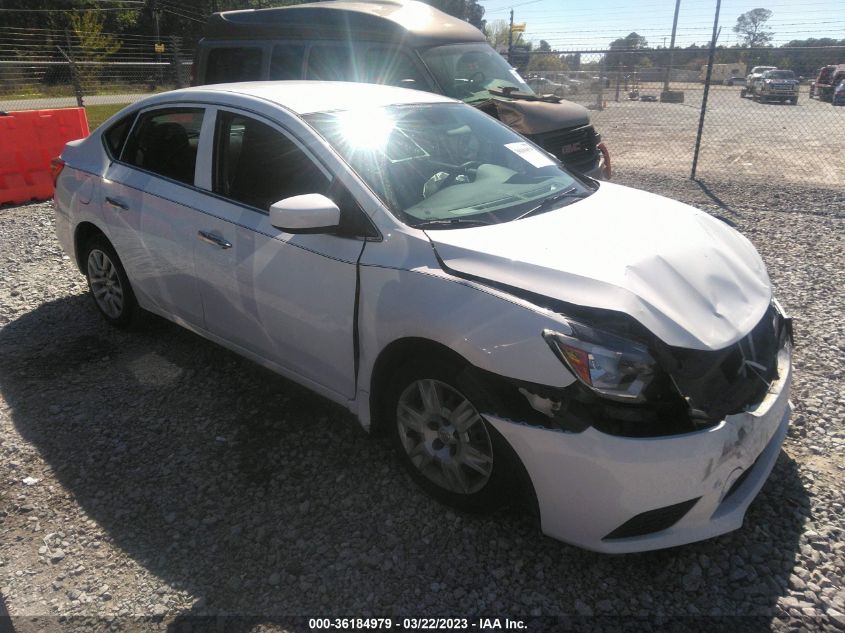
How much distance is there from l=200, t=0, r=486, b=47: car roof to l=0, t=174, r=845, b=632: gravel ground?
4662mm

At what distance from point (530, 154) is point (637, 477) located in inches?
84.9

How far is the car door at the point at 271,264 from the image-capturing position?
9.76ft

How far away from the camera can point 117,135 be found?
436cm

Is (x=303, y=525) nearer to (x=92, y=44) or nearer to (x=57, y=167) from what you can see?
(x=57, y=167)

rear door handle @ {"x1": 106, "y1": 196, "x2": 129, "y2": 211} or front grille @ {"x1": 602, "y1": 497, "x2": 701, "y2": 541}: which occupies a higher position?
rear door handle @ {"x1": 106, "y1": 196, "x2": 129, "y2": 211}

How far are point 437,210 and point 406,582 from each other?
1.57 m

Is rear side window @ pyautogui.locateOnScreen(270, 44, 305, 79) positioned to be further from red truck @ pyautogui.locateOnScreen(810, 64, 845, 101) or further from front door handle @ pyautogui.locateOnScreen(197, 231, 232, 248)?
red truck @ pyautogui.locateOnScreen(810, 64, 845, 101)

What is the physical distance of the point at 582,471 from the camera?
7.43 ft

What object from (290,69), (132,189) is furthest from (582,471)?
(290,69)

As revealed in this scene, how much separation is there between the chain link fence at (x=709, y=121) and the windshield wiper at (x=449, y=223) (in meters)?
7.86

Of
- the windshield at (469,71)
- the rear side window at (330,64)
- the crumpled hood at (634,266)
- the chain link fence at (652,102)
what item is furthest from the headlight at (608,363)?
the chain link fence at (652,102)

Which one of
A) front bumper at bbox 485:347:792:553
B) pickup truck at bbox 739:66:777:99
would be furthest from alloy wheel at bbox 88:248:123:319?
pickup truck at bbox 739:66:777:99

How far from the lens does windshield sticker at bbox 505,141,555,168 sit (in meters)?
3.72

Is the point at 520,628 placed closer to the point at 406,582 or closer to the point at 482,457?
the point at 406,582
